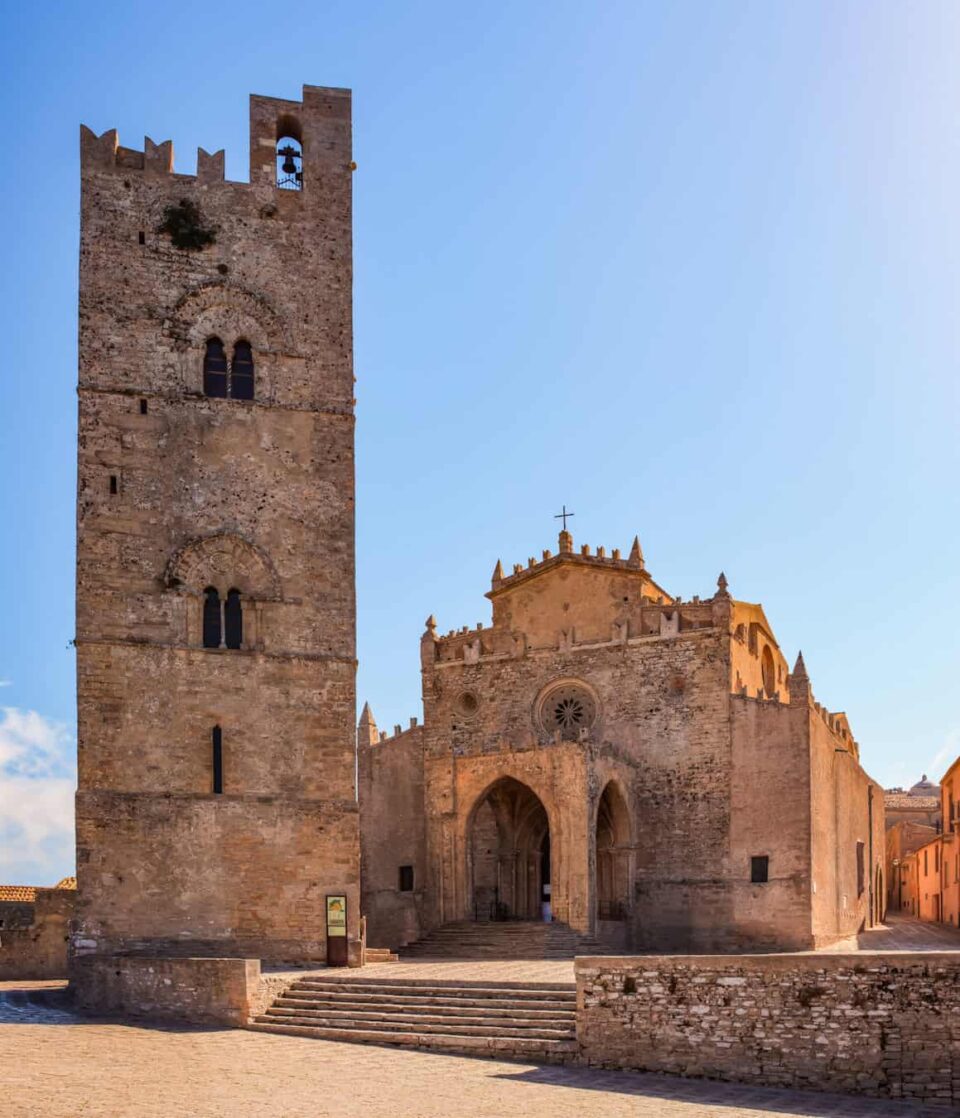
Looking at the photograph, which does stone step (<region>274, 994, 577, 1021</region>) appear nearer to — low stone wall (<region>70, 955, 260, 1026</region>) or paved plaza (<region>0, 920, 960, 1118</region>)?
low stone wall (<region>70, 955, 260, 1026</region>)

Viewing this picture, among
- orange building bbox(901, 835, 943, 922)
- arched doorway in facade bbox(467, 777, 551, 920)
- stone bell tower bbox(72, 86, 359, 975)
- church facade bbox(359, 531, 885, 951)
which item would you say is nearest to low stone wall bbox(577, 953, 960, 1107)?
stone bell tower bbox(72, 86, 359, 975)

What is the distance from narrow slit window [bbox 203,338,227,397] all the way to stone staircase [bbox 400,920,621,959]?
13.4m

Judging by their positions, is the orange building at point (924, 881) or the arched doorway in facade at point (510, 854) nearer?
the arched doorway in facade at point (510, 854)

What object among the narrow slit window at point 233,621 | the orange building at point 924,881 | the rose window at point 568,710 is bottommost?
the orange building at point 924,881

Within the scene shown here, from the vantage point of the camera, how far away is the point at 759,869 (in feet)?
106

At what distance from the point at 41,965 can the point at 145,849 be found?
6068 mm

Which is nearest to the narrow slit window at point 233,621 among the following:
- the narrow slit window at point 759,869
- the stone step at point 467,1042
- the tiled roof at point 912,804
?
the stone step at point 467,1042

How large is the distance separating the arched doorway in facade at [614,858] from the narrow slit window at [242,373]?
1381 centimetres

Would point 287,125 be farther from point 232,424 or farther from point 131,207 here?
point 232,424

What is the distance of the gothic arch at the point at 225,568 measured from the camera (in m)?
25.4

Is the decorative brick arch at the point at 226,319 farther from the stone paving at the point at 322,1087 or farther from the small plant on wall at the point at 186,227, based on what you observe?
the stone paving at the point at 322,1087

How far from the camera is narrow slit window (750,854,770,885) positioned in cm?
3216

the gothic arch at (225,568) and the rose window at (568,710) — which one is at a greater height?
the gothic arch at (225,568)

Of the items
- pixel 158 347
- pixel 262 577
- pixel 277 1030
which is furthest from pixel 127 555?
pixel 277 1030
